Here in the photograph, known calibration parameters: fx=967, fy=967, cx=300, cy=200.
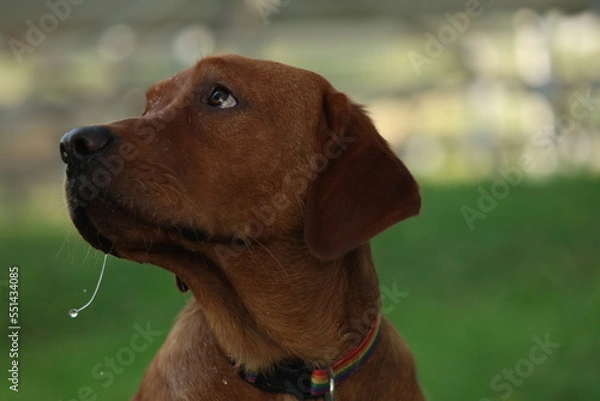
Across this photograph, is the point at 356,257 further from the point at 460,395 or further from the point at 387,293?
the point at 387,293

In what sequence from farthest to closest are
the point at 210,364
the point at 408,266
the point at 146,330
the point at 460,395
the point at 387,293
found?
the point at 408,266 → the point at 387,293 → the point at 146,330 → the point at 460,395 → the point at 210,364

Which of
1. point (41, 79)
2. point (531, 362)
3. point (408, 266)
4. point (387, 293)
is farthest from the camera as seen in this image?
point (41, 79)

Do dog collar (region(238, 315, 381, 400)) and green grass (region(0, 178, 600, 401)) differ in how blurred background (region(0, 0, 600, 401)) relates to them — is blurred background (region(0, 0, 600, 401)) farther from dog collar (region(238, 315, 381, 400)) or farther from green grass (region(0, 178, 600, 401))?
dog collar (region(238, 315, 381, 400))

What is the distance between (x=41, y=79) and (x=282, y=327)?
37.6 ft

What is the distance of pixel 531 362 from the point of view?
7180mm

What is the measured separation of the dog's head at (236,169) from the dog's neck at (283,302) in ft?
0.44

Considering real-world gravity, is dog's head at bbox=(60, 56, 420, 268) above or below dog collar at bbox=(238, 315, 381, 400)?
above

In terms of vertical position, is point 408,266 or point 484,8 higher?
point 408,266

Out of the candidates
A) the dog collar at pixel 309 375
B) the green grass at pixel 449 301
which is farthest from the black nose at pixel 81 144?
the green grass at pixel 449 301

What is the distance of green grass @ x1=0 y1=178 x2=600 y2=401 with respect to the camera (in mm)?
7105

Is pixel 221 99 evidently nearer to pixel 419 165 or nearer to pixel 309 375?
pixel 309 375

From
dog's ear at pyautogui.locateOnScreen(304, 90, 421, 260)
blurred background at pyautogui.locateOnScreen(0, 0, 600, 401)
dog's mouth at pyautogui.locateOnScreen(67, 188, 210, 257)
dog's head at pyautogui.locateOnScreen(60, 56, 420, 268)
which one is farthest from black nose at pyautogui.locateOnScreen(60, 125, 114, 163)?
dog's ear at pyautogui.locateOnScreen(304, 90, 421, 260)

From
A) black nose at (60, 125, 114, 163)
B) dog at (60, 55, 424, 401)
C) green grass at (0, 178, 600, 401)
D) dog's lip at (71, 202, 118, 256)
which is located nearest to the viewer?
black nose at (60, 125, 114, 163)

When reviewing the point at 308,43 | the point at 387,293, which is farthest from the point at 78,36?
the point at 387,293
